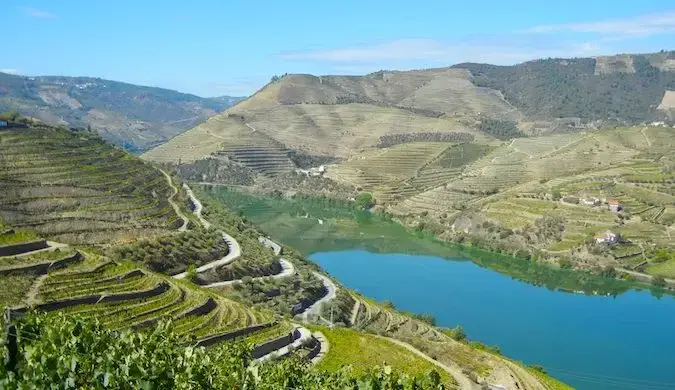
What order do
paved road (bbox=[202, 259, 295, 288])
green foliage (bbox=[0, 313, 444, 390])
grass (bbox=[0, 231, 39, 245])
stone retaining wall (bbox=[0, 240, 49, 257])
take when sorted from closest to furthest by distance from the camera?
green foliage (bbox=[0, 313, 444, 390]) → stone retaining wall (bbox=[0, 240, 49, 257]) → grass (bbox=[0, 231, 39, 245]) → paved road (bbox=[202, 259, 295, 288])

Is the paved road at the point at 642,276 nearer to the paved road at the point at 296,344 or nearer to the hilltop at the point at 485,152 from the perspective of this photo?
the hilltop at the point at 485,152

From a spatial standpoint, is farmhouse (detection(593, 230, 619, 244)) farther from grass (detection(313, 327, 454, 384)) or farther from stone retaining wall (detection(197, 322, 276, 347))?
stone retaining wall (detection(197, 322, 276, 347))

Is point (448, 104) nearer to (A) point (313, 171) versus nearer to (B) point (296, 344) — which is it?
(A) point (313, 171)

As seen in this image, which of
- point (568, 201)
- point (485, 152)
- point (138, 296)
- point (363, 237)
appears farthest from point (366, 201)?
point (138, 296)

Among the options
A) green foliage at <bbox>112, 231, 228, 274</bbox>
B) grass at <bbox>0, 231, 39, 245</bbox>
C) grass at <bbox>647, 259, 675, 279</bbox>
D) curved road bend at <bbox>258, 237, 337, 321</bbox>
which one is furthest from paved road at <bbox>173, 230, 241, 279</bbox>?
grass at <bbox>647, 259, 675, 279</bbox>

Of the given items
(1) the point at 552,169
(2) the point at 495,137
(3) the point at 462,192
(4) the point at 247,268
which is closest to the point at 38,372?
(4) the point at 247,268

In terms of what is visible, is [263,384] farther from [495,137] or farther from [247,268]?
[495,137]
